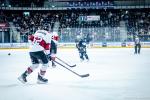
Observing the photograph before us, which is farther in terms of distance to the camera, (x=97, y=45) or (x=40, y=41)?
(x=97, y=45)

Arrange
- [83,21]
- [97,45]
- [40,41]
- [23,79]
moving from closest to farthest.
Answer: [40,41] < [23,79] < [97,45] < [83,21]

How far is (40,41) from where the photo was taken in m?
8.02

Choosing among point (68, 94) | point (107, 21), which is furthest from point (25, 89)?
point (107, 21)

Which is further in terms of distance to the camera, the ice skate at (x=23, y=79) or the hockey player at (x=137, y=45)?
the hockey player at (x=137, y=45)

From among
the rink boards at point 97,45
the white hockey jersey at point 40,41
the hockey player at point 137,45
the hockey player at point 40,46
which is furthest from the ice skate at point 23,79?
the rink boards at point 97,45

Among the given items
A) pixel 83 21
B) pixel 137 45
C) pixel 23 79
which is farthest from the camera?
pixel 83 21

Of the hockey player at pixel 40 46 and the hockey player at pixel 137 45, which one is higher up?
the hockey player at pixel 40 46

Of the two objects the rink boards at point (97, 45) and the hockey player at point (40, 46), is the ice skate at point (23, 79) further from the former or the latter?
the rink boards at point (97, 45)

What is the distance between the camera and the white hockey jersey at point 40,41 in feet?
26.2

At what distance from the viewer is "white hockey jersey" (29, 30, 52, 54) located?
798 cm

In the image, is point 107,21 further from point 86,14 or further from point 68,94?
point 68,94

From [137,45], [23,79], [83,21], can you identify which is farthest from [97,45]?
[23,79]

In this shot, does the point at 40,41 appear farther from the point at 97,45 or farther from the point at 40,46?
the point at 97,45

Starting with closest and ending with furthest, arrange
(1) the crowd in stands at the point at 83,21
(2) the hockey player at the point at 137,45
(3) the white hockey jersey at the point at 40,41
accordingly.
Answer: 1. (3) the white hockey jersey at the point at 40,41
2. (2) the hockey player at the point at 137,45
3. (1) the crowd in stands at the point at 83,21
